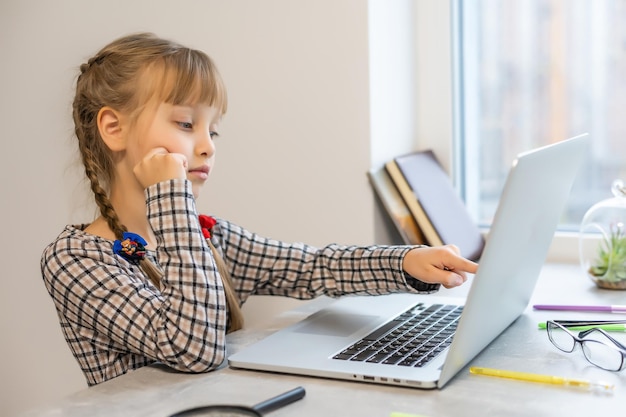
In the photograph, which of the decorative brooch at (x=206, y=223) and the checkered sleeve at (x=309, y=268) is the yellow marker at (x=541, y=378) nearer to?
the checkered sleeve at (x=309, y=268)

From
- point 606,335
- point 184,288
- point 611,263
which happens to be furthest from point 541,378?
point 611,263

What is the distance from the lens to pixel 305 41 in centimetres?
156

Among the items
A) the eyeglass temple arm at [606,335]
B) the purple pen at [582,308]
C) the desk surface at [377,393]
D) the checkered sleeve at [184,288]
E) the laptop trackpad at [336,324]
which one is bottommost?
the purple pen at [582,308]

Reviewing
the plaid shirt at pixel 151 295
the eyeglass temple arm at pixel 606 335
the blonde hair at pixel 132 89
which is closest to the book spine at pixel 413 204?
the plaid shirt at pixel 151 295

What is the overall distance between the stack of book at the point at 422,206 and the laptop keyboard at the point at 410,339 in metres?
0.37

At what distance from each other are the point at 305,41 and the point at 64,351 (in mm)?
874

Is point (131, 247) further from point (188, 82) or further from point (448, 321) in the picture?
point (448, 321)

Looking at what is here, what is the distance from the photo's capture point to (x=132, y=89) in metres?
1.17

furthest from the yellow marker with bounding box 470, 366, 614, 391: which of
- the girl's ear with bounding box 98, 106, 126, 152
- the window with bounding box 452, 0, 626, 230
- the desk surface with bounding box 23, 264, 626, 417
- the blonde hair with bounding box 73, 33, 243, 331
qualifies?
the window with bounding box 452, 0, 626, 230

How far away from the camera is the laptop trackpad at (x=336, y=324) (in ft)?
3.52

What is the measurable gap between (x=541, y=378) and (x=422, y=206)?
2.38 ft

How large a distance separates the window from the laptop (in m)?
0.59

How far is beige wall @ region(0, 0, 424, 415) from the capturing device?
1554 millimetres

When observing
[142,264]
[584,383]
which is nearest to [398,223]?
[142,264]
